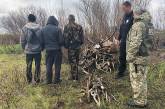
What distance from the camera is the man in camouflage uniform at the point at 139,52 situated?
7652mm

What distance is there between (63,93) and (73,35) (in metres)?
1.77

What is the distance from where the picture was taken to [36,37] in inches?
412

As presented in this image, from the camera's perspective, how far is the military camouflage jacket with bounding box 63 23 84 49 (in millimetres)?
10266

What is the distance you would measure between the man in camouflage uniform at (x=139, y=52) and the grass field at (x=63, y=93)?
1.49 ft

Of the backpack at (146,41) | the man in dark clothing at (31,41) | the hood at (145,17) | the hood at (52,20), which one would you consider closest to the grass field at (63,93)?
the man in dark clothing at (31,41)

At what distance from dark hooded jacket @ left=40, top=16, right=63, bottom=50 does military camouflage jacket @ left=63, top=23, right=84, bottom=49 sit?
0.21 metres

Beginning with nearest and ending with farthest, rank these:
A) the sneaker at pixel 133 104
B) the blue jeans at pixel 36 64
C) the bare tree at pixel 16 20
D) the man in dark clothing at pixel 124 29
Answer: the sneaker at pixel 133 104 < the man in dark clothing at pixel 124 29 < the blue jeans at pixel 36 64 < the bare tree at pixel 16 20

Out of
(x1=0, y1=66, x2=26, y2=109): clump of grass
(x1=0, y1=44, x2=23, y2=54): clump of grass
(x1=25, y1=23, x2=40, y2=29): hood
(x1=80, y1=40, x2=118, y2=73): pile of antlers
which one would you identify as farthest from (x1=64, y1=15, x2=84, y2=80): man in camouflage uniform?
(x1=0, y1=44, x2=23, y2=54): clump of grass

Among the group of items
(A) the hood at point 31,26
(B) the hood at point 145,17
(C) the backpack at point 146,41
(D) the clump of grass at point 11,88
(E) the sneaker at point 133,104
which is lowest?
(E) the sneaker at point 133,104

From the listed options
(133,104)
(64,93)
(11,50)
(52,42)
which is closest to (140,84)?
(133,104)

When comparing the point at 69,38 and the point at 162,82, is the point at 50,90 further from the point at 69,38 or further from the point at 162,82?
the point at 162,82

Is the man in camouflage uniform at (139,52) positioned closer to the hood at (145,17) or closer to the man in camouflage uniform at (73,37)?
the hood at (145,17)

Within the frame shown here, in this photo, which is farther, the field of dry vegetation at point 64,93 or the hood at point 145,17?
the field of dry vegetation at point 64,93

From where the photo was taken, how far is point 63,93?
9.48m
